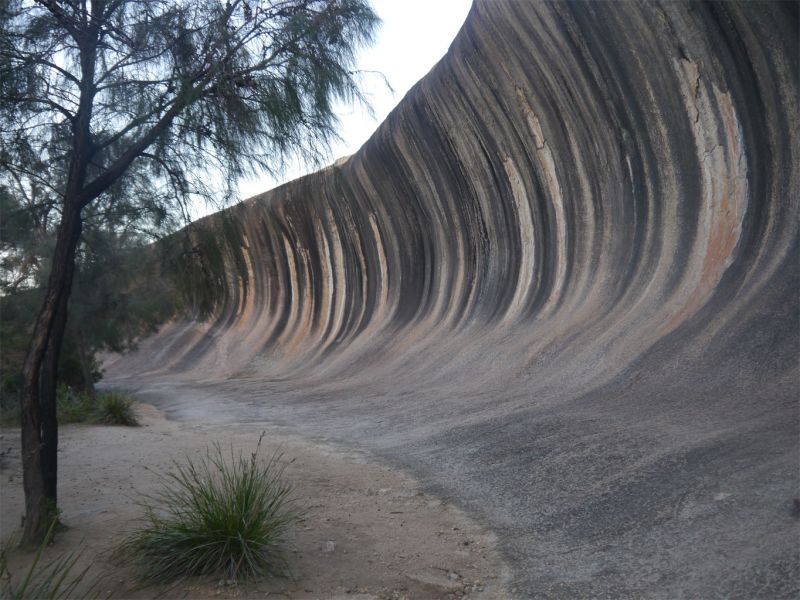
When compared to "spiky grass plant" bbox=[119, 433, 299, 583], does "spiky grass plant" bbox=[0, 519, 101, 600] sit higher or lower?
higher

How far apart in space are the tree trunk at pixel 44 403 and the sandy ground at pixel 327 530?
0.71ft

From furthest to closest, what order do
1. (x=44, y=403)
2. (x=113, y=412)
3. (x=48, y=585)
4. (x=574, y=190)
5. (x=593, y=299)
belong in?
1. (x=574, y=190)
2. (x=113, y=412)
3. (x=593, y=299)
4. (x=44, y=403)
5. (x=48, y=585)

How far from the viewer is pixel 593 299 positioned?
32.8ft

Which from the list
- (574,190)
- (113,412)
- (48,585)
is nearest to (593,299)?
(574,190)

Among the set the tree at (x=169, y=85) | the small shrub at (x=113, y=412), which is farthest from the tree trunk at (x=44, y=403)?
the small shrub at (x=113, y=412)

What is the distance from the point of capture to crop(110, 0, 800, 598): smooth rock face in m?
4.16

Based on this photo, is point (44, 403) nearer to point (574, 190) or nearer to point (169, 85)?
point (169, 85)

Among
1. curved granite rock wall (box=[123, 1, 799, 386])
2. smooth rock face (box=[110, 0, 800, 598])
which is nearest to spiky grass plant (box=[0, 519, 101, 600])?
smooth rock face (box=[110, 0, 800, 598])

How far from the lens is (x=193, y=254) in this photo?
18.8 feet

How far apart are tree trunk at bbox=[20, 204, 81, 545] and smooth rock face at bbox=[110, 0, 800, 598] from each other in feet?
4.16

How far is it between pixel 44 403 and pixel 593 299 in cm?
712

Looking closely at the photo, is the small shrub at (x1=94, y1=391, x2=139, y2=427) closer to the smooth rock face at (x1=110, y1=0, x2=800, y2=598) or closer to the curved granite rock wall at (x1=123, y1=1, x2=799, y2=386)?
the smooth rock face at (x1=110, y1=0, x2=800, y2=598)

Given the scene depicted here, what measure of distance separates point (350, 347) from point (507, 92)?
791 cm

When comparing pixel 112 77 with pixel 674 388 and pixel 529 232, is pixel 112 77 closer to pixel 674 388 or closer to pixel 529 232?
pixel 674 388
